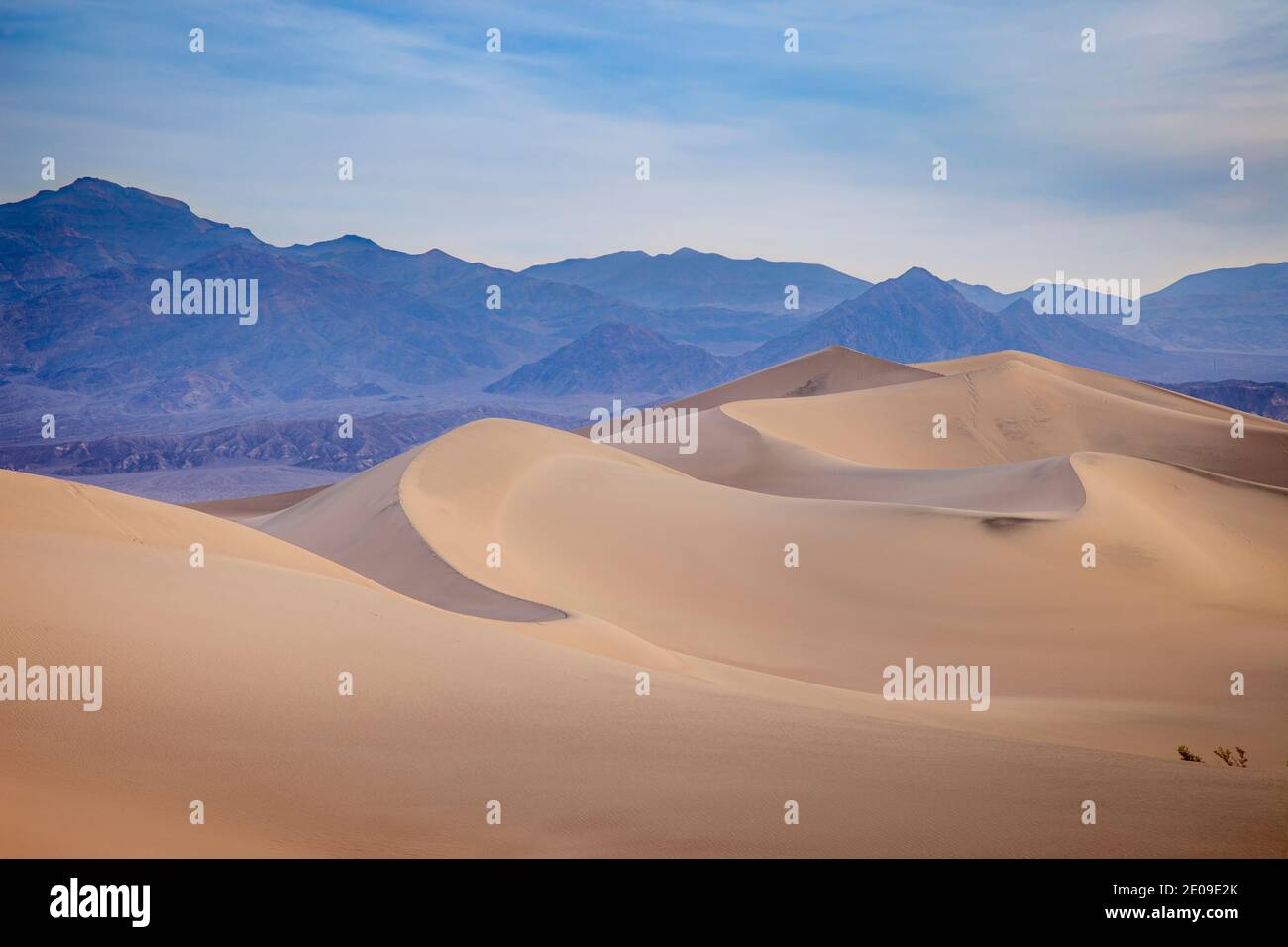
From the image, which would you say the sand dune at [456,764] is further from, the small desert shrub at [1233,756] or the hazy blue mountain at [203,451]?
the hazy blue mountain at [203,451]

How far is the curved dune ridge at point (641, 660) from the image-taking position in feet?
20.2

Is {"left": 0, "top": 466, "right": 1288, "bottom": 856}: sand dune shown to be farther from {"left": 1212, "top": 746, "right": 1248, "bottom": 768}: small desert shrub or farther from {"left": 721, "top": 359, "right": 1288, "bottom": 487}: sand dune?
{"left": 721, "top": 359, "right": 1288, "bottom": 487}: sand dune

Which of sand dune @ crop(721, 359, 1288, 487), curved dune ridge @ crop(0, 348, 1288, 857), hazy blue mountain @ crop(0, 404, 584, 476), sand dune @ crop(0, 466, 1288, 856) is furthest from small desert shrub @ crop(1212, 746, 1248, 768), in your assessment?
hazy blue mountain @ crop(0, 404, 584, 476)

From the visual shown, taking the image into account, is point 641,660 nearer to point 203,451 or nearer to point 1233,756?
point 1233,756

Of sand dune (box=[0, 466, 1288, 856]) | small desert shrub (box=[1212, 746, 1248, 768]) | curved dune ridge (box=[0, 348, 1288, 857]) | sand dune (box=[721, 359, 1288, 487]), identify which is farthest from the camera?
sand dune (box=[721, 359, 1288, 487])

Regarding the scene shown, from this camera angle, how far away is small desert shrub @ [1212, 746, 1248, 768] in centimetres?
980

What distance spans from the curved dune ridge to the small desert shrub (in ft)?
1.56

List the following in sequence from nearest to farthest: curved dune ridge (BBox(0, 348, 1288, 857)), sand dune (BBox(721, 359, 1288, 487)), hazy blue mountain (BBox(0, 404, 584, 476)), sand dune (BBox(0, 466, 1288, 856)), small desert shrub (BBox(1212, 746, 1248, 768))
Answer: sand dune (BBox(0, 466, 1288, 856))
curved dune ridge (BBox(0, 348, 1288, 857))
small desert shrub (BBox(1212, 746, 1248, 768))
sand dune (BBox(721, 359, 1288, 487))
hazy blue mountain (BBox(0, 404, 584, 476))

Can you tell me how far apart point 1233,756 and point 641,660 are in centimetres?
664
